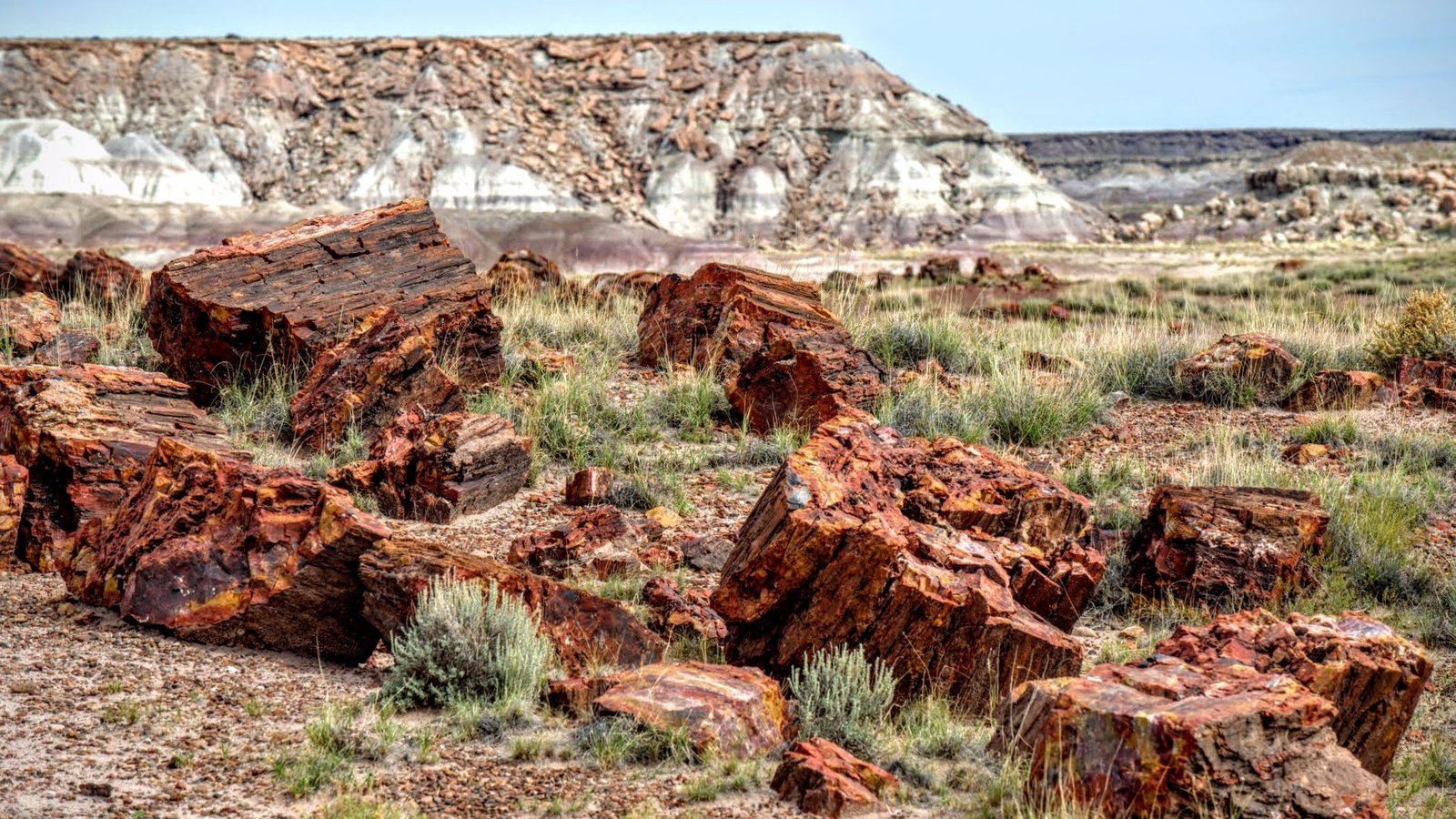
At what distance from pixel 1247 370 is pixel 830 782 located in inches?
299

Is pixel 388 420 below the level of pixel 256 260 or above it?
below

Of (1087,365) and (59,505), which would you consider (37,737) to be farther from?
(1087,365)

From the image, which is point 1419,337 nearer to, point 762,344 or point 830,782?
point 762,344

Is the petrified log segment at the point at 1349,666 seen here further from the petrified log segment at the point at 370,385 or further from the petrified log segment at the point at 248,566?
the petrified log segment at the point at 370,385

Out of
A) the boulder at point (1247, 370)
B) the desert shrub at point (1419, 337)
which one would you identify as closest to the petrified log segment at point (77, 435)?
the boulder at point (1247, 370)

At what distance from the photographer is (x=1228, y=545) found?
665 cm

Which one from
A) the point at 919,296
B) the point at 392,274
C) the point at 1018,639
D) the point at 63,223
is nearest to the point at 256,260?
the point at 392,274

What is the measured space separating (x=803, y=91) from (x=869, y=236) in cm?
1035

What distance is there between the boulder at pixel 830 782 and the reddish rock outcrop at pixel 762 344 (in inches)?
191

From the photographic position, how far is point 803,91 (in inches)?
2389

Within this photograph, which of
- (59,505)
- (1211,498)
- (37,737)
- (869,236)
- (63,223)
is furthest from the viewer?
(869,236)

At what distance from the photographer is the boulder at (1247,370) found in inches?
409

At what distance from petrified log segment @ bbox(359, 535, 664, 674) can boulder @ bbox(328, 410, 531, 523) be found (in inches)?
80.5

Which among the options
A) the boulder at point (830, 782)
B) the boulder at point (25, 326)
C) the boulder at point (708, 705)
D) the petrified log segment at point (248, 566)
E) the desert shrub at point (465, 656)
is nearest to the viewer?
the boulder at point (830, 782)
